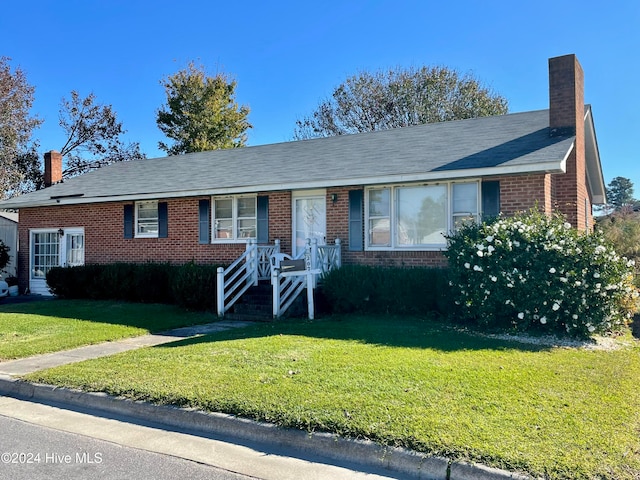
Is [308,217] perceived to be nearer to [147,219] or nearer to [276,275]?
[276,275]

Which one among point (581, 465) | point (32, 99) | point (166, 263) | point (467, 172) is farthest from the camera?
point (32, 99)

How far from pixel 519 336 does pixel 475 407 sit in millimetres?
4515

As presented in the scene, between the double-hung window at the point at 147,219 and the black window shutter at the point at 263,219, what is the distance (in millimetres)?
3779

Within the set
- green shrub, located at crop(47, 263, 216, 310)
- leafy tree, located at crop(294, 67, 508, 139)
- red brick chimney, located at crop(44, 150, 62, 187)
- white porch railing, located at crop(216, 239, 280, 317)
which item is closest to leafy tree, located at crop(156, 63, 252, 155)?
leafy tree, located at crop(294, 67, 508, 139)

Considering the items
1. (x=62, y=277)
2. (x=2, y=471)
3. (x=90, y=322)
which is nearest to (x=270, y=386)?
(x=2, y=471)

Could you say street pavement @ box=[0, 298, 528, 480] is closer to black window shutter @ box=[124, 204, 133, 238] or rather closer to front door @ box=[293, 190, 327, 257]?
front door @ box=[293, 190, 327, 257]

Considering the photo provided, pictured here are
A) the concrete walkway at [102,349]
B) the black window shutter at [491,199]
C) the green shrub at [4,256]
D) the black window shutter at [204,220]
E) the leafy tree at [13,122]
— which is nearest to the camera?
the concrete walkway at [102,349]

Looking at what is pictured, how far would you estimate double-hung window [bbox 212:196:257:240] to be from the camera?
49.2 ft

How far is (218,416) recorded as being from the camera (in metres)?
5.24

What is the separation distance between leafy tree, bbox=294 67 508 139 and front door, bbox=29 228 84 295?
23.7m

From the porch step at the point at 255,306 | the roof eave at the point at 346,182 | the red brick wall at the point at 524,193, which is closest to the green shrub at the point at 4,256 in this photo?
the roof eave at the point at 346,182

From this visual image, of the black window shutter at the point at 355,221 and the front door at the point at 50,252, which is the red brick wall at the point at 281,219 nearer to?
the black window shutter at the point at 355,221

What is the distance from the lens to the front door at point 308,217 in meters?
13.9

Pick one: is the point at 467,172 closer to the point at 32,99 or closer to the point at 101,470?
the point at 101,470
